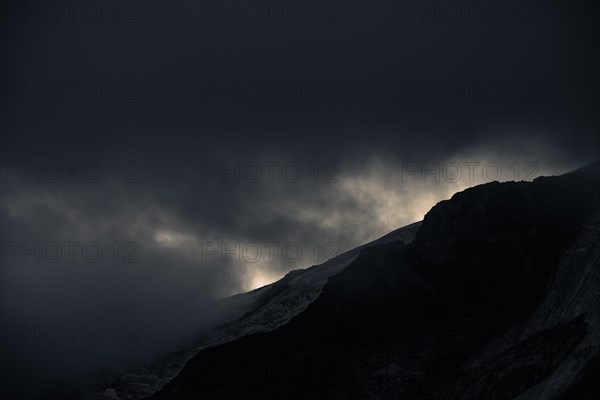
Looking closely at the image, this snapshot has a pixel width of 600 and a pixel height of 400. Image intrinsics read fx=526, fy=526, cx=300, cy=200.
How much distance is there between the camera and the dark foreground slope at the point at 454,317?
144ft

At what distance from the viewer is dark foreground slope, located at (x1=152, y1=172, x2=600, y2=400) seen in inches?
1731

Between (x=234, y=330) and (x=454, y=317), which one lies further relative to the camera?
(x=234, y=330)

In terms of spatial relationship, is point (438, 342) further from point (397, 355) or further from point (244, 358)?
point (244, 358)

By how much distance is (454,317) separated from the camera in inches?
2179

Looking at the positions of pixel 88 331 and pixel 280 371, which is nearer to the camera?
pixel 280 371

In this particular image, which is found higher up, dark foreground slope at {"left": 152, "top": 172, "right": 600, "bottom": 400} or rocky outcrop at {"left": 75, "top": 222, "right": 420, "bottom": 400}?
rocky outcrop at {"left": 75, "top": 222, "right": 420, "bottom": 400}

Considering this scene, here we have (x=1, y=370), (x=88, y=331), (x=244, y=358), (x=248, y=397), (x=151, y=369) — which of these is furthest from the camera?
(x=88, y=331)

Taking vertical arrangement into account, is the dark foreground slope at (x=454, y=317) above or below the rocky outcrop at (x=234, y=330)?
below

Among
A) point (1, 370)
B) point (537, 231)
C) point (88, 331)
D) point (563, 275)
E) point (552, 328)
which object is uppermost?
point (88, 331)

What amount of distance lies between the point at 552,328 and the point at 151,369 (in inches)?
3250

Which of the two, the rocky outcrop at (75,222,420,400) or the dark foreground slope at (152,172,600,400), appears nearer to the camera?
the dark foreground slope at (152,172,600,400)

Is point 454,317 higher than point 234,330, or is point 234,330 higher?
point 234,330

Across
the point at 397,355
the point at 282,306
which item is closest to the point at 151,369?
the point at 282,306

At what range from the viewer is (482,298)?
181 ft
